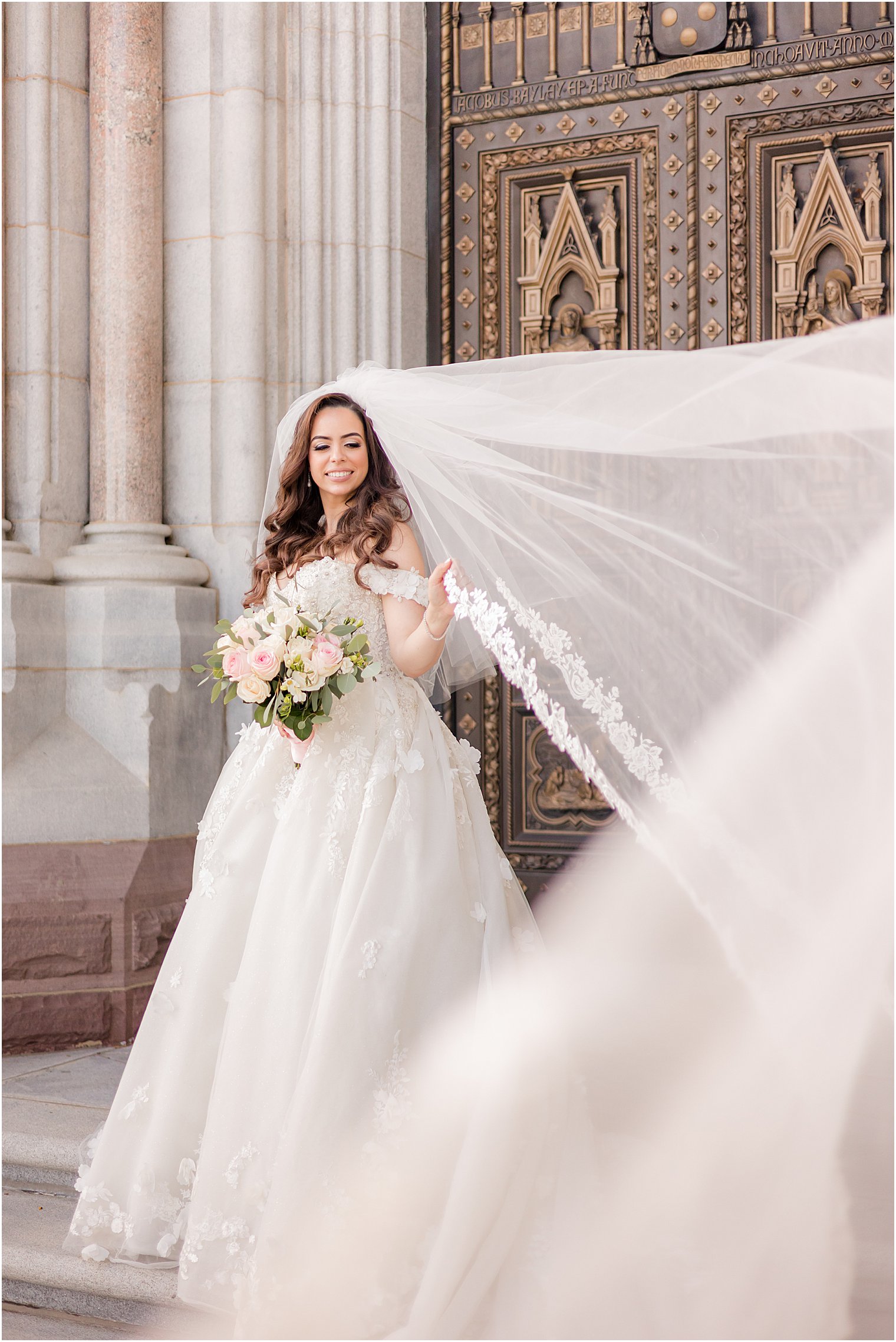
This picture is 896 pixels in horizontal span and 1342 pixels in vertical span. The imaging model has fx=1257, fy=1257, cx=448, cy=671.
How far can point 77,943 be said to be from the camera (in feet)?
14.6

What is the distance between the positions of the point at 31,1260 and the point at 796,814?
6.96 ft

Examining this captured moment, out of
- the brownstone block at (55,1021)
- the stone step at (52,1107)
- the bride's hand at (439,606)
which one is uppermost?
the bride's hand at (439,606)

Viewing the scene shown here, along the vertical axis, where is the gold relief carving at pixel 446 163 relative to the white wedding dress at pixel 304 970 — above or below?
above

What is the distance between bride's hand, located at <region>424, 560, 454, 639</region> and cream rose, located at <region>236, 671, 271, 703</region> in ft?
1.34

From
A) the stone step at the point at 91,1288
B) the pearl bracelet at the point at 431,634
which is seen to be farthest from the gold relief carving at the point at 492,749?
the stone step at the point at 91,1288

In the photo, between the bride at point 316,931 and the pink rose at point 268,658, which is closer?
the bride at point 316,931

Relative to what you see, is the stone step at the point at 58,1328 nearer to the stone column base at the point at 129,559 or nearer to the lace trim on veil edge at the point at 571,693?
the lace trim on veil edge at the point at 571,693

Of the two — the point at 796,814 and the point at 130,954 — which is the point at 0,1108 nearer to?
the point at 130,954

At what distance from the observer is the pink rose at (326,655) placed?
9.47 ft

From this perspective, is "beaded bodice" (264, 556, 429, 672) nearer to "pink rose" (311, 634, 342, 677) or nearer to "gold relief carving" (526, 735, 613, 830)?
"pink rose" (311, 634, 342, 677)

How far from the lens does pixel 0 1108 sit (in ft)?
12.5

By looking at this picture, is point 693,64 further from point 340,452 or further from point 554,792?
point 554,792

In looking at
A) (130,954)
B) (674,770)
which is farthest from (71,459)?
(674,770)

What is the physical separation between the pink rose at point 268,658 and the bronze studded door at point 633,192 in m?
2.15
